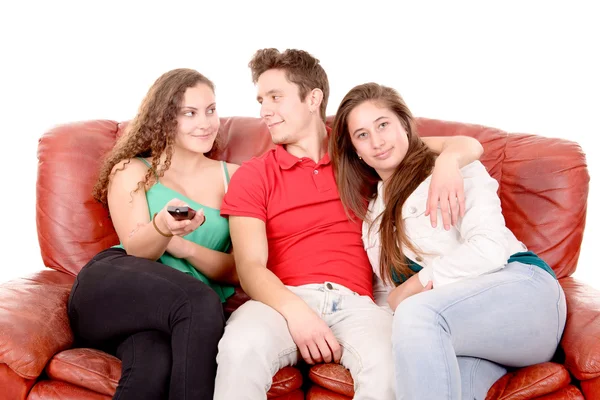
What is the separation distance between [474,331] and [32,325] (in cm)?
120

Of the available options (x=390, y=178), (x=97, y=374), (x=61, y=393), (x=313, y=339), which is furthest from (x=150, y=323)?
(x=390, y=178)

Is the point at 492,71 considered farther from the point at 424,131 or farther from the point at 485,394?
the point at 485,394

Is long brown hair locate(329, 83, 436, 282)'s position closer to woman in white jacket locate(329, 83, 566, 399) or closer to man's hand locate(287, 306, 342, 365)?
woman in white jacket locate(329, 83, 566, 399)

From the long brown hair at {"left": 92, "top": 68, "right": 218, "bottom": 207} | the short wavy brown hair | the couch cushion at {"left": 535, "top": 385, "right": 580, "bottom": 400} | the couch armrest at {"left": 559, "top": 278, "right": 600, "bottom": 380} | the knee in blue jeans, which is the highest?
the short wavy brown hair

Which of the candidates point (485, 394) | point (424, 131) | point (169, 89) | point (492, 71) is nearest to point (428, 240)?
point (485, 394)

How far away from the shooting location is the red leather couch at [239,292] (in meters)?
1.87

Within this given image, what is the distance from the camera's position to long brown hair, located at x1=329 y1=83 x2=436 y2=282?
6.90 ft

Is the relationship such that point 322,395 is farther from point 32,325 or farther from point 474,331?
point 32,325

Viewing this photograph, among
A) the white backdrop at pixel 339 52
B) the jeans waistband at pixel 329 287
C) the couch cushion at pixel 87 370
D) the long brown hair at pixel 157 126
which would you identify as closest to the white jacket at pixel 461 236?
the jeans waistband at pixel 329 287

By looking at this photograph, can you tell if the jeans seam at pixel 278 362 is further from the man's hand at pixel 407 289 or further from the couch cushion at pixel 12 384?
the couch cushion at pixel 12 384

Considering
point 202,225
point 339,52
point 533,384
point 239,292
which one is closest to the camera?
point 533,384

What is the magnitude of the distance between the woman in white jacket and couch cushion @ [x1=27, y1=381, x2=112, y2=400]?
836 mm

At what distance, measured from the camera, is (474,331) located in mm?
1743

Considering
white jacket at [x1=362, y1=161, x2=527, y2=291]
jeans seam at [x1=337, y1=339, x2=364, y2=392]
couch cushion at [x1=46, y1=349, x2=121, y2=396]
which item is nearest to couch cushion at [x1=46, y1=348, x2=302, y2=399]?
couch cushion at [x1=46, y1=349, x2=121, y2=396]
